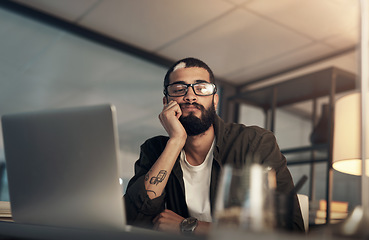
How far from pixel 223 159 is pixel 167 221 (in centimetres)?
43

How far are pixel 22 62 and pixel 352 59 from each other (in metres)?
2.73

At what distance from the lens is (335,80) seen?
3.08 metres

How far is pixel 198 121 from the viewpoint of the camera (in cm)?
172

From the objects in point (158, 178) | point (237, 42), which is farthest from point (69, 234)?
point (237, 42)

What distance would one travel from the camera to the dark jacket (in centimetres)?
143

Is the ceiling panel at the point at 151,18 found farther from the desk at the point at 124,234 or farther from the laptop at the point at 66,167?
the desk at the point at 124,234

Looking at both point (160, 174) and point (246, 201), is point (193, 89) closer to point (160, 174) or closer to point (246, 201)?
point (160, 174)

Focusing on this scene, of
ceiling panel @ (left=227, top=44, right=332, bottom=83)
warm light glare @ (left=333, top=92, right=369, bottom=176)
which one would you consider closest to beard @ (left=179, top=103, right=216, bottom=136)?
warm light glare @ (left=333, top=92, right=369, bottom=176)

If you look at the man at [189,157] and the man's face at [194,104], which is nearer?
the man at [189,157]

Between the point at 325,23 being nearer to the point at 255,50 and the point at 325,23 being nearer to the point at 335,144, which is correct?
the point at 255,50

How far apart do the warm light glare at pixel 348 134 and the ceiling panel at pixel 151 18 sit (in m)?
1.22

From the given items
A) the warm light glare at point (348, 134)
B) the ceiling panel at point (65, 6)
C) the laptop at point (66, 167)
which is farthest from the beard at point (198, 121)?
the ceiling panel at point (65, 6)

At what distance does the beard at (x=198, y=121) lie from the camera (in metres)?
1.72

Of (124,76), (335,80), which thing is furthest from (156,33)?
(335,80)
